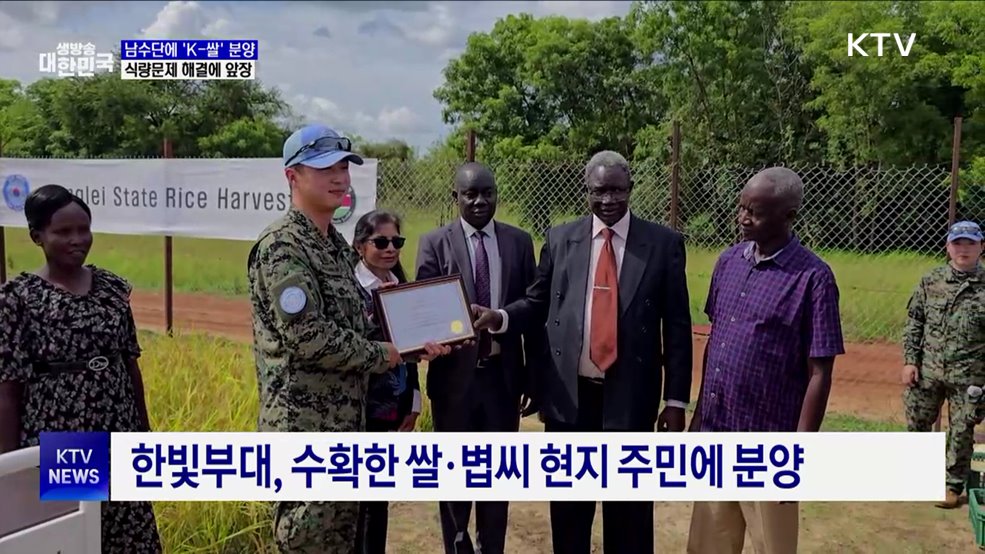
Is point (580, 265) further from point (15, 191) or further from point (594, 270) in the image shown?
point (15, 191)

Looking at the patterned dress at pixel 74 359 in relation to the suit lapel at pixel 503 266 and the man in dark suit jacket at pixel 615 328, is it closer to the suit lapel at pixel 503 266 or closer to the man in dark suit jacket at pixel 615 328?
the man in dark suit jacket at pixel 615 328

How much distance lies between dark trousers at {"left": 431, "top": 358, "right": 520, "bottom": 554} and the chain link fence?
3387 mm

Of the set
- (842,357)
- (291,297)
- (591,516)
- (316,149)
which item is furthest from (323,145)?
(842,357)

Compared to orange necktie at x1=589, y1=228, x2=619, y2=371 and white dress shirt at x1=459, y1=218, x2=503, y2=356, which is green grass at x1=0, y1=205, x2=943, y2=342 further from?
orange necktie at x1=589, y1=228, x2=619, y2=371

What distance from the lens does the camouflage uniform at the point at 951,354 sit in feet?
14.2

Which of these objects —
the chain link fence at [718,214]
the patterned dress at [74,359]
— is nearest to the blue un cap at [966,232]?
the chain link fence at [718,214]

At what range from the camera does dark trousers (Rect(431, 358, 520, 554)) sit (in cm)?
339

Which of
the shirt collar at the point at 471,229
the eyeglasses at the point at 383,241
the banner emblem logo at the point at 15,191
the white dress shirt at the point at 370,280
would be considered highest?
the banner emblem logo at the point at 15,191

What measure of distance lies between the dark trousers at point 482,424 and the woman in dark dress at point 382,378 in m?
0.19

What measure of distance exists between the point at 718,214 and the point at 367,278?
5.91m

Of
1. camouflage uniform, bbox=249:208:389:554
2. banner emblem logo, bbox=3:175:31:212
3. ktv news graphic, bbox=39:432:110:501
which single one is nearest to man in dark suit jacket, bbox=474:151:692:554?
camouflage uniform, bbox=249:208:389:554

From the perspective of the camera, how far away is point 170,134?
82.5 feet

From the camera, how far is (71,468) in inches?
96.8

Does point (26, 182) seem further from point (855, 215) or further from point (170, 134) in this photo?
point (170, 134)
